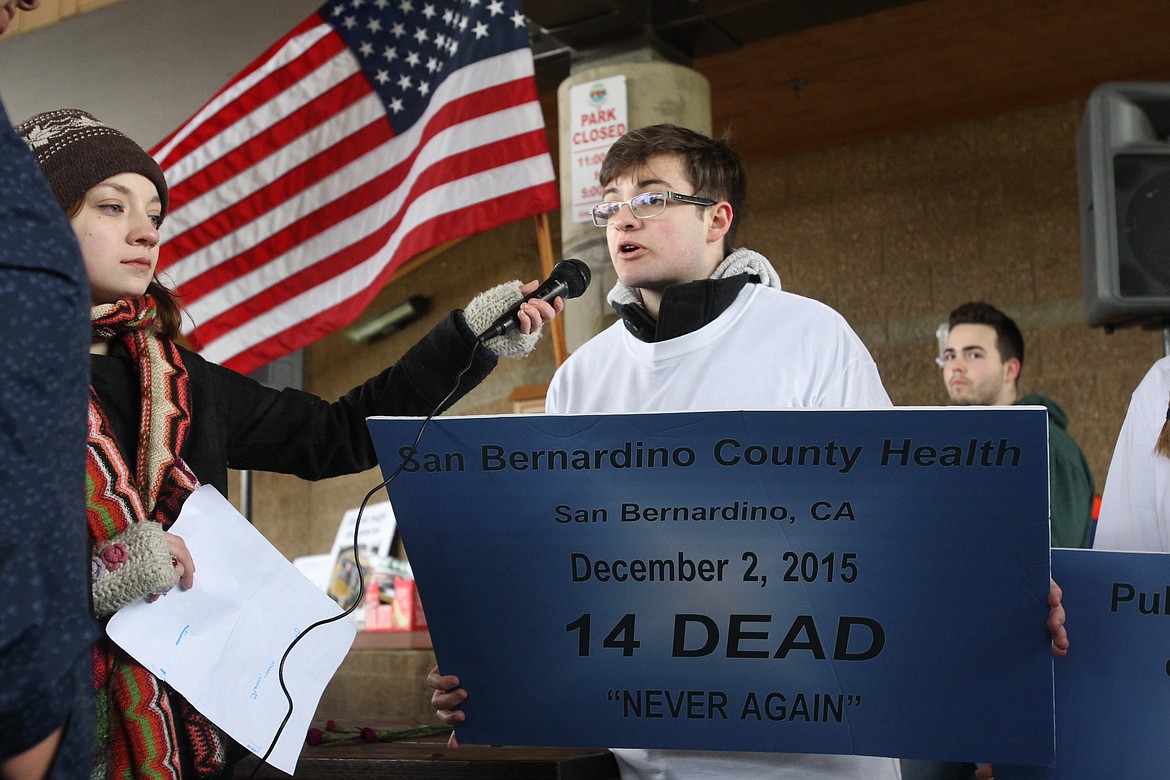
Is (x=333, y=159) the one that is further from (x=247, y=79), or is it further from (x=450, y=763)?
(x=450, y=763)

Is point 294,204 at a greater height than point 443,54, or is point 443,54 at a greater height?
point 443,54

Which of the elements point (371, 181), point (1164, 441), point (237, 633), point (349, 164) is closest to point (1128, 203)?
point (1164, 441)

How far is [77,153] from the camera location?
5.05ft

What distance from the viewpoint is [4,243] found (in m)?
0.79

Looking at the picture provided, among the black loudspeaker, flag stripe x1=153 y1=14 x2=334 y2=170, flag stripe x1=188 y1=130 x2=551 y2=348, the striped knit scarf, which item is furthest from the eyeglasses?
flag stripe x1=153 y1=14 x2=334 y2=170

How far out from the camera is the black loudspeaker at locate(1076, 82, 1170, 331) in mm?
2572

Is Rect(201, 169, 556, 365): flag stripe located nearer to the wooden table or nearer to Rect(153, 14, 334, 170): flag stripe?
Rect(153, 14, 334, 170): flag stripe

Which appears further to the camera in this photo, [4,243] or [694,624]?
[694,624]

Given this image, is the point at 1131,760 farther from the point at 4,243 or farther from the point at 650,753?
the point at 4,243

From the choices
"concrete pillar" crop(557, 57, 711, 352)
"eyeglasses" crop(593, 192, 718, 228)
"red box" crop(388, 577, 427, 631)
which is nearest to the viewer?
"eyeglasses" crop(593, 192, 718, 228)

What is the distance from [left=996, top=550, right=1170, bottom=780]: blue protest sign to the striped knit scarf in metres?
1.11

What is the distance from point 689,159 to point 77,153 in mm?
1016

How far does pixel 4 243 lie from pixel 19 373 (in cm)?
9

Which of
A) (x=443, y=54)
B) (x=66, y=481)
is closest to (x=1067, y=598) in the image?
(x=66, y=481)
